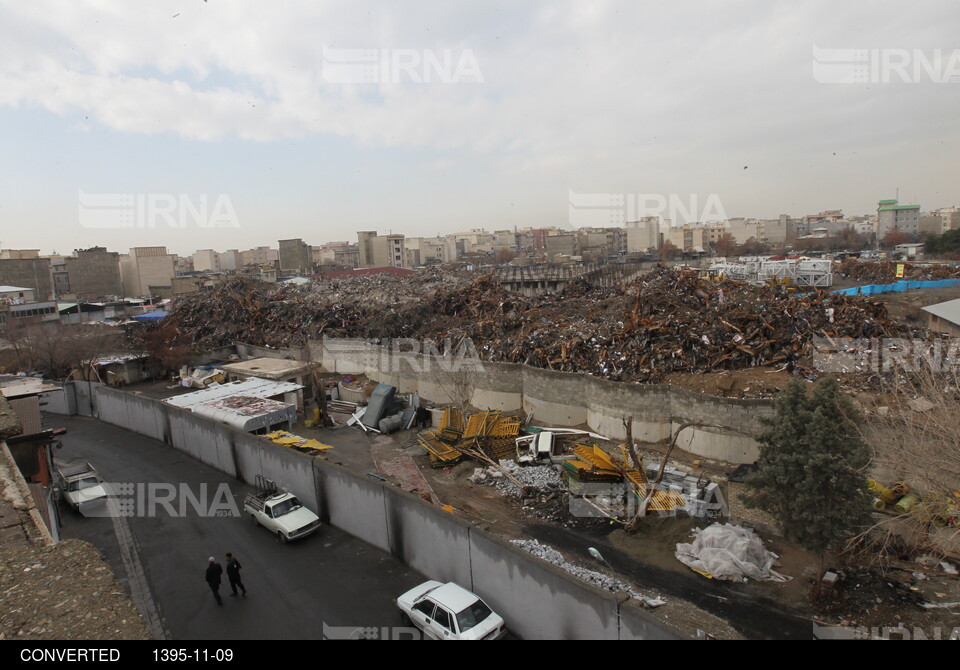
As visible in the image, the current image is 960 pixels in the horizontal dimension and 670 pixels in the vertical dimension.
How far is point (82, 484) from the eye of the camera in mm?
10914

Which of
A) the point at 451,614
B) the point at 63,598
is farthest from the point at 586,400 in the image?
the point at 63,598

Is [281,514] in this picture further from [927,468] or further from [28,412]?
[927,468]

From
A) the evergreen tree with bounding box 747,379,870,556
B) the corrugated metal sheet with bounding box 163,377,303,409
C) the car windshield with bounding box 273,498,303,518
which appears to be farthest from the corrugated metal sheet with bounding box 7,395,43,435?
the evergreen tree with bounding box 747,379,870,556

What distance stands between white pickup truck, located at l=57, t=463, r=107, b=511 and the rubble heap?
11.2 m

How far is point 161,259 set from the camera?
2232 inches

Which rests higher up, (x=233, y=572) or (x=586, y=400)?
(x=586, y=400)

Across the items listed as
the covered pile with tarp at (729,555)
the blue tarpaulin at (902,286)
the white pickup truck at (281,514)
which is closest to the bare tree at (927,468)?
the covered pile with tarp at (729,555)

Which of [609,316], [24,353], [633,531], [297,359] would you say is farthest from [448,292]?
[24,353]

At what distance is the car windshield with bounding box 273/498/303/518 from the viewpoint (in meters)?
9.33

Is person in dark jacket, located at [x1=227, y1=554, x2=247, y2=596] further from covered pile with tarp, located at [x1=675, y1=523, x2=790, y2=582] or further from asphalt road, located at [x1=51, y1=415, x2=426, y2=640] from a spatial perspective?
covered pile with tarp, located at [x1=675, y1=523, x2=790, y2=582]

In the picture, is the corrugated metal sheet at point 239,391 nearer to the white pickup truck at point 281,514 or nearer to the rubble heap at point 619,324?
the rubble heap at point 619,324

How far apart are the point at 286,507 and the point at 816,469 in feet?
27.7

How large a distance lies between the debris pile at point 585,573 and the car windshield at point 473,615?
1031 mm

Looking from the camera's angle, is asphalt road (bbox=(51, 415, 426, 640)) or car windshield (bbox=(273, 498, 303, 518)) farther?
car windshield (bbox=(273, 498, 303, 518))
